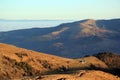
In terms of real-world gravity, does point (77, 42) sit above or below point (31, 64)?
below

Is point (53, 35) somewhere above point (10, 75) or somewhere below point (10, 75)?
below

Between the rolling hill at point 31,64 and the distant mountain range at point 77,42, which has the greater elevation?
the rolling hill at point 31,64

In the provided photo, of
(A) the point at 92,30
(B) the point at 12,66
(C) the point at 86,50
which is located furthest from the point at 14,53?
(A) the point at 92,30

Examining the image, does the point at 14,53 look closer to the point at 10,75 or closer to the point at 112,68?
the point at 10,75

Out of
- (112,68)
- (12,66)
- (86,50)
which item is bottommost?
(86,50)

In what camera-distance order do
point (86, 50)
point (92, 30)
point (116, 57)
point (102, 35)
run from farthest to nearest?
point (92, 30) → point (102, 35) → point (86, 50) → point (116, 57)

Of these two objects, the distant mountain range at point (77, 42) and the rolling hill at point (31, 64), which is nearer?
the rolling hill at point (31, 64)

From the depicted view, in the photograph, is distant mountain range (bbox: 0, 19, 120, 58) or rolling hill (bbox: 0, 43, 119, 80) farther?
distant mountain range (bbox: 0, 19, 120, 58)

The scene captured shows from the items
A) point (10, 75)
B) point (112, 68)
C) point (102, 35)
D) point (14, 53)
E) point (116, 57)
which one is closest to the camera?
point (10, 75)

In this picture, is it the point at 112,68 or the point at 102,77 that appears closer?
the point at 102,77

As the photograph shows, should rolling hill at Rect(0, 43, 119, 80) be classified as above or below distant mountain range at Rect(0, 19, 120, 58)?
above

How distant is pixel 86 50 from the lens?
148750 mm

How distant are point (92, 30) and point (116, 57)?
135305 mm

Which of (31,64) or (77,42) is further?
(77,42)
